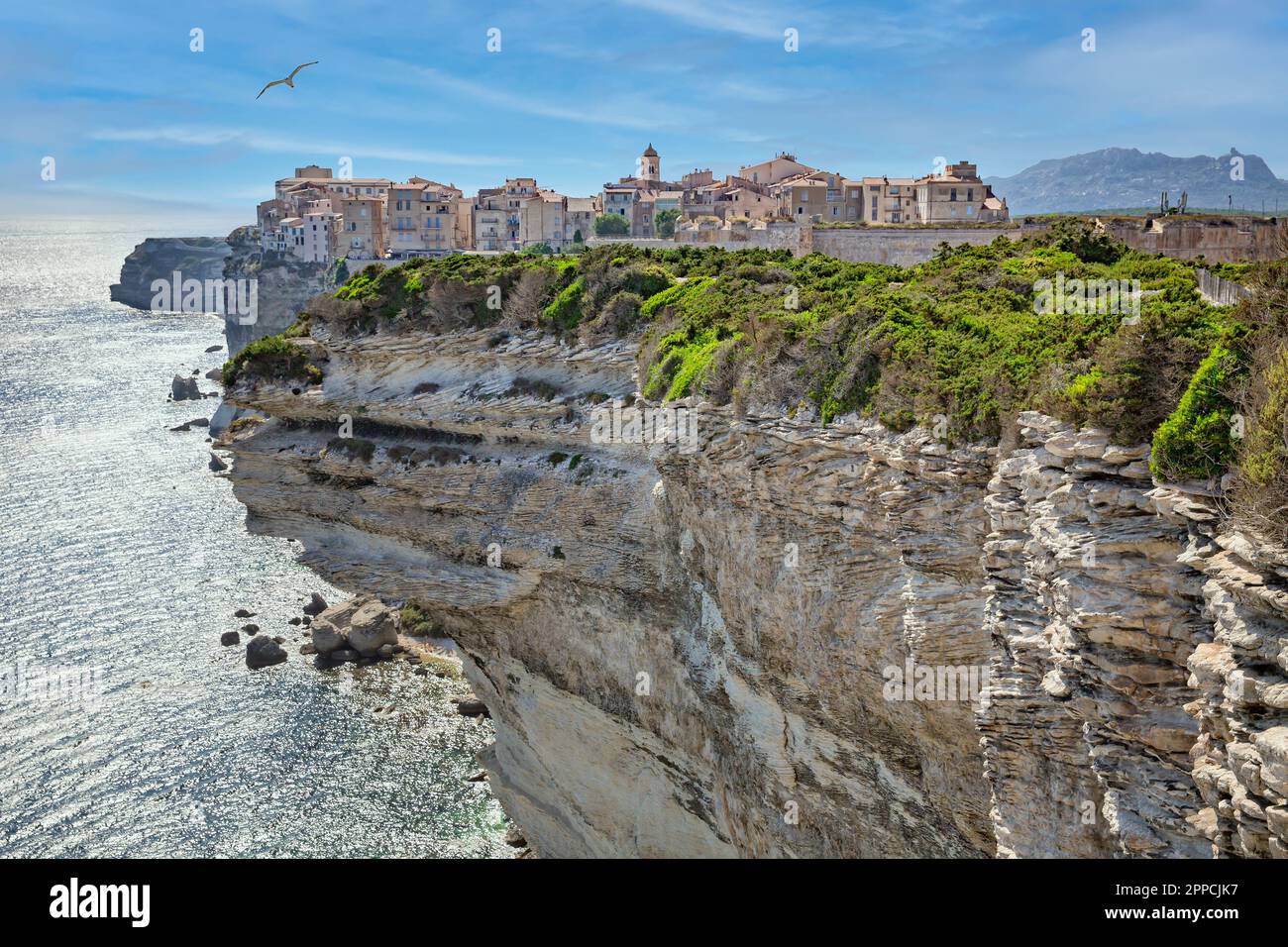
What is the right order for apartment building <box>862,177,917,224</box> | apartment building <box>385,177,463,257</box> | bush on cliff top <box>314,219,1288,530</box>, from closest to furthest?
bush on cliff top <box>314,219,1288,530</box> < apartment building <box>862,177,917,224</box> < apartment building <box>385,177,463,257</box>

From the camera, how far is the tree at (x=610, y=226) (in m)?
86.6

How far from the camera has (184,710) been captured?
45.0 m

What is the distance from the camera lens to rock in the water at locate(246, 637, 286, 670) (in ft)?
162

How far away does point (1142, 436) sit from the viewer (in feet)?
40.4

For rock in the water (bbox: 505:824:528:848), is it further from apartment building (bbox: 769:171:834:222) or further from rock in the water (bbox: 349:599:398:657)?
apartment building (bbox: 769:171:834:222)

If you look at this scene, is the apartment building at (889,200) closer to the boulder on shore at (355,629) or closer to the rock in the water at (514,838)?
the boulder on shore at (355,629)

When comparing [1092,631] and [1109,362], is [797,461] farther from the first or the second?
[1092,631]

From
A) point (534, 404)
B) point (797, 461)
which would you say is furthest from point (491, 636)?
point (797, 461)

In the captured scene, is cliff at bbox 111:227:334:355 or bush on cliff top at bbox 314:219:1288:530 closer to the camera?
bush on cliff top at bbox 314:219:1288:530
